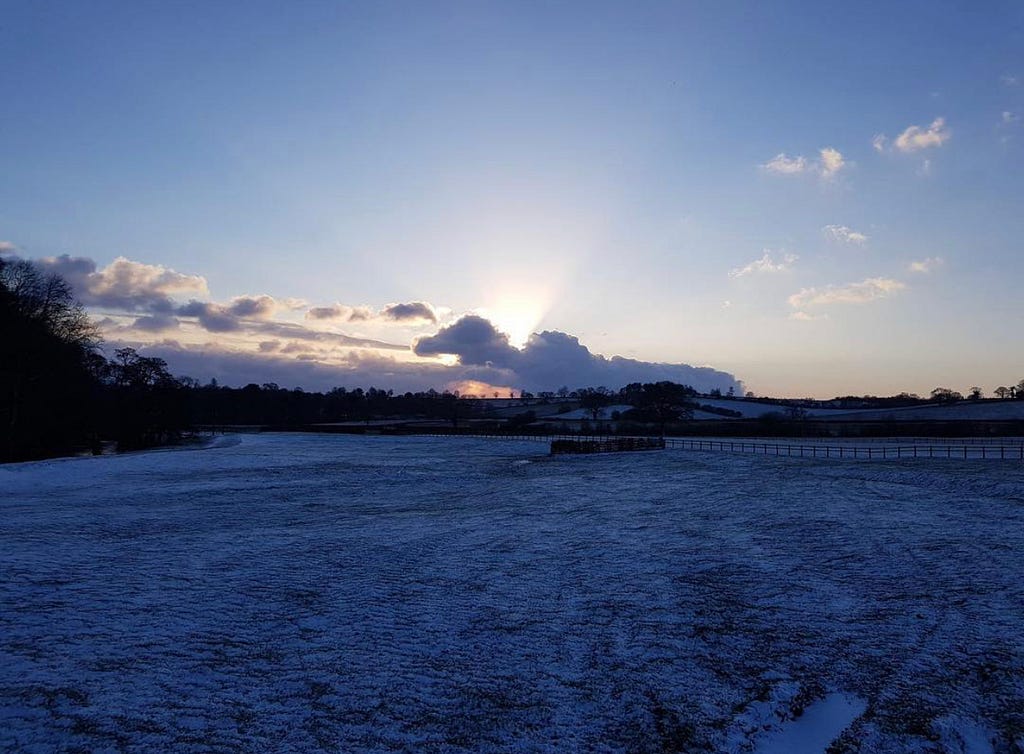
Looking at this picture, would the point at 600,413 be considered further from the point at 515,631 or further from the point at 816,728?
the point at 816,728

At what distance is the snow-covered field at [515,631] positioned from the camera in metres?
7.45

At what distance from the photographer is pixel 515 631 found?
35.0 ft

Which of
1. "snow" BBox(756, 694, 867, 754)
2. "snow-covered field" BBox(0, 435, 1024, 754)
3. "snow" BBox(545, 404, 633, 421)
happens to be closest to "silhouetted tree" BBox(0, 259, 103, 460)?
"snow-covered field" BBox(0, 435, 1024, 754)

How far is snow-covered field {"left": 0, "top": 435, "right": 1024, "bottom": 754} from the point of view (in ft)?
24.4

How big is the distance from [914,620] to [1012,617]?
1.70 m

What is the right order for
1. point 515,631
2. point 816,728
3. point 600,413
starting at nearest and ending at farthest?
point 816,728 < point 515,631 < point 600,413

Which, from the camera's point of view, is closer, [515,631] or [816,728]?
[816,728]

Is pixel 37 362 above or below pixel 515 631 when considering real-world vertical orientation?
above

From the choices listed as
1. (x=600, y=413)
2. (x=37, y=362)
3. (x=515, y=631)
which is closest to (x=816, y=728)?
(x=515, y=631)

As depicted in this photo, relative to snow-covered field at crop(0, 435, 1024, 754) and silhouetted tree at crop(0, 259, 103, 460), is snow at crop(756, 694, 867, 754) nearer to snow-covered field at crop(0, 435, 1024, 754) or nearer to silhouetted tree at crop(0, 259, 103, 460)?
snow-covered field at crop(0, 435, 1024, 754)

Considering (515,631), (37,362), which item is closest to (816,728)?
(515,631)

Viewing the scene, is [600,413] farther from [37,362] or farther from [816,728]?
[816,728]

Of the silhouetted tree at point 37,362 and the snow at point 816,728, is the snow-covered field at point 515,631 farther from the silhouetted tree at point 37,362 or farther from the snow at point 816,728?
the silhouetted tree at point 37,362

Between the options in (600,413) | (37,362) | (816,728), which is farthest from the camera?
(600,413)
